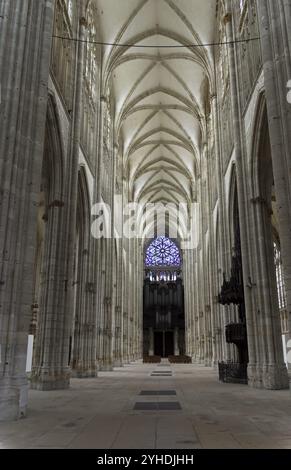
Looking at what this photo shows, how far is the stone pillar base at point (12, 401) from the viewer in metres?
7.61

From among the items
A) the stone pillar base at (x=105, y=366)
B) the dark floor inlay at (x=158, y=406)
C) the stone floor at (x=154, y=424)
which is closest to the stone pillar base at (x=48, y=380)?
the stone floor at (x=154, y=424)

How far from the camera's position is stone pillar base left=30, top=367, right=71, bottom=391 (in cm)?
1352

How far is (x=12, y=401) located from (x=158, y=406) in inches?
135

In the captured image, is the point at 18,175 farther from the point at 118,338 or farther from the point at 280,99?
the point at 118,338

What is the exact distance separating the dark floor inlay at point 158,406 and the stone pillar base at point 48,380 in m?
4.87

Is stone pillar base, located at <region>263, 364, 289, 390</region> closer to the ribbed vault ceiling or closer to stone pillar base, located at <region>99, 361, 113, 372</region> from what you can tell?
stone pillar base, located at <region>99, 361, 113, 372</region>

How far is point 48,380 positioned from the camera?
13.6 metres

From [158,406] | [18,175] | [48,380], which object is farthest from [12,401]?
[48,380]

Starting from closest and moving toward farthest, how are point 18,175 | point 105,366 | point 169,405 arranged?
1. point 18,175
2. point 169,405
3. point 105,366

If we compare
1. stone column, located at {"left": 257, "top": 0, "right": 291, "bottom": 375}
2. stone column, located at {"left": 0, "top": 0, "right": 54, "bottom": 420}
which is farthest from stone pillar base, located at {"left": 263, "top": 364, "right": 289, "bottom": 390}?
stone column, located at {"left": 0, "top": 0, "right": 54, "bottom": 420}

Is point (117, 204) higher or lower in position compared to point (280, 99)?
higher

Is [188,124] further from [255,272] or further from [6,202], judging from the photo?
[6,202]

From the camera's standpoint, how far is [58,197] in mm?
15656
